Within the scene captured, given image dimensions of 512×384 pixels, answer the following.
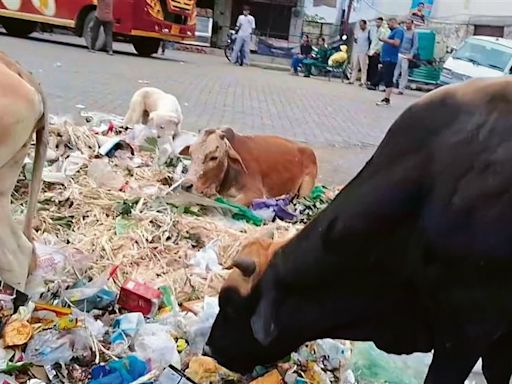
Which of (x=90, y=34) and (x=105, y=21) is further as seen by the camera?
(x=90, y=34)

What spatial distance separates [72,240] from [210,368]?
1.84m

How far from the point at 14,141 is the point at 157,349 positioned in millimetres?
1216

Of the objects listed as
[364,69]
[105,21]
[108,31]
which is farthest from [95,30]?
[364,69]

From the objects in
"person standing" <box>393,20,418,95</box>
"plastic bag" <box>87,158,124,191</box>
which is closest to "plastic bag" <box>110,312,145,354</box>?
"plastic bag" <box>87,158,124,191</box>

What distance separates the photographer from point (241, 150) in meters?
7.23

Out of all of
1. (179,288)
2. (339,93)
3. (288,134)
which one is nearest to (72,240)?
(179,288)

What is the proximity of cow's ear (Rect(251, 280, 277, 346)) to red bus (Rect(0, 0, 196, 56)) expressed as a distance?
17.4m

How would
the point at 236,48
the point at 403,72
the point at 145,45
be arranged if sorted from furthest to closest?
the point at 236,48, the point at 403,72, the point at 145,45

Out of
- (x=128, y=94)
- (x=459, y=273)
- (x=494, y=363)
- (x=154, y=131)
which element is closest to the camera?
(x=459, y=273)

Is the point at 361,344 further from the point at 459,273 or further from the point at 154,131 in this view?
the point at 154,131

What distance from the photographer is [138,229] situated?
18.0ft

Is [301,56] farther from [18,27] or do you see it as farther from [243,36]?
[18,27]

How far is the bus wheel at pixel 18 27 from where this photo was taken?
21.0 metres

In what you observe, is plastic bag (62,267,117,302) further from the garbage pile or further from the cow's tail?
the cow's tail
